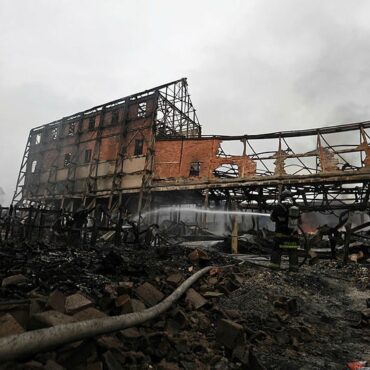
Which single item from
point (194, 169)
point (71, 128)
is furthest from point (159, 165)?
point (71, 128)

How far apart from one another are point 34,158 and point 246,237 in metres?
22.4

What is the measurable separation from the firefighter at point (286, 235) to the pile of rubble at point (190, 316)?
32.7 inches

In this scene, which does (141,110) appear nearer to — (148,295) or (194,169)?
(194,169)

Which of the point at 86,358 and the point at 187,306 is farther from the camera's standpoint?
the point at 187,306

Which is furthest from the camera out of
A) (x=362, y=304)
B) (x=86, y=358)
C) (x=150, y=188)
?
(x=150, y=188)

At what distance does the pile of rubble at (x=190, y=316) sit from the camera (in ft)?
8.34

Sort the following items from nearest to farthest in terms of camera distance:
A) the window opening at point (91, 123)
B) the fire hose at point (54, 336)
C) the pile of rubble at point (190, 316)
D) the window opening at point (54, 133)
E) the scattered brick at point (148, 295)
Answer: the fire hose at point (54, 336) → the pile of rubble at point (190, 316) → the scattered brick at point (148, 295) → the window opening at point (91, 123) → the window opening at point (54, 133)

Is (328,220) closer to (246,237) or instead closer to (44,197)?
(246,237)

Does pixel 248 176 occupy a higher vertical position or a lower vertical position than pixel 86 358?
higher

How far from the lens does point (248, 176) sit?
1476cm

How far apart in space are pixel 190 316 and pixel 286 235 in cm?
450

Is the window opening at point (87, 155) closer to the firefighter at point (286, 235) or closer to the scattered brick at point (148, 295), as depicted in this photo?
the firefighter at point (286, 235)

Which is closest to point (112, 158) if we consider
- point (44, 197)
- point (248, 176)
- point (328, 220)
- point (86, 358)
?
point (44, 197)

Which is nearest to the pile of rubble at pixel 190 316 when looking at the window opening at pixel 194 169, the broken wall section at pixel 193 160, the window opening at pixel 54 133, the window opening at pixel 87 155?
the broken wall section at pixel 193 160
